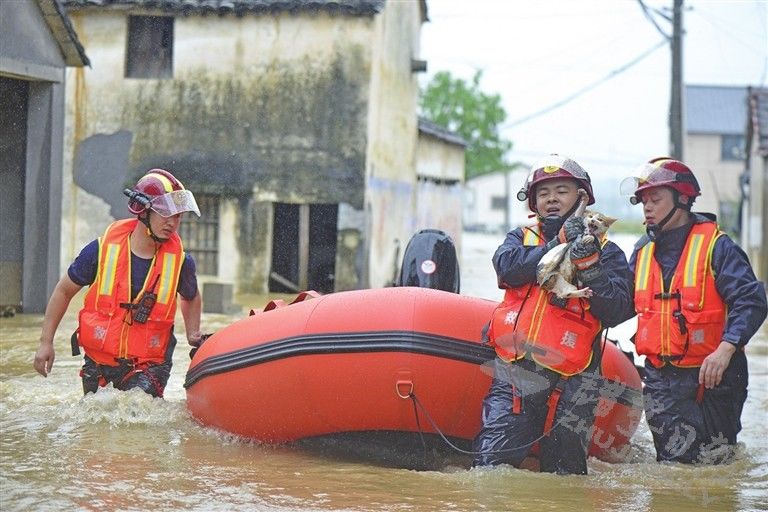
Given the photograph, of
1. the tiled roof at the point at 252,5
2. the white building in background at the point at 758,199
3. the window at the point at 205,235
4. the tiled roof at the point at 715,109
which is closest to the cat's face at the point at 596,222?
the tiled roof at the point at 252,5

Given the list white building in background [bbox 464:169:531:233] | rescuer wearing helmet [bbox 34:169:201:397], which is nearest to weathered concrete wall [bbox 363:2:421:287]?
rescuer wearing helmet [bbox 34:169:201:397]

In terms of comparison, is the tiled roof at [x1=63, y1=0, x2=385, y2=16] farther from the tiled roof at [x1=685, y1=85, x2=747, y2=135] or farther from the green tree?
the tiled roof at [x1=685, y1=85, x2=747, y2=135]

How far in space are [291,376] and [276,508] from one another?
47.2 inches

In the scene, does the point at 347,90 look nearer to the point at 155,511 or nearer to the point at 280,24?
the point at 280,24

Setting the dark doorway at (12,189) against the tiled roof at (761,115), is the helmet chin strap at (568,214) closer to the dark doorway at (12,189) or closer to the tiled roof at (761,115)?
the dark doorway at (12,189)

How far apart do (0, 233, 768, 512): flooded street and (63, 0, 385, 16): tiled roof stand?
511 inches

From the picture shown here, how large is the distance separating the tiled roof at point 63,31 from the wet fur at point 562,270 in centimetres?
955

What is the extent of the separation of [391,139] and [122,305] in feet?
52.9

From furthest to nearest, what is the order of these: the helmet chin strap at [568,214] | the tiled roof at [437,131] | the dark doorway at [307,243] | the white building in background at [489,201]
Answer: the white building in background at [489,201] < the tiled roof at [437,131] < the dark doorway at [307,243] < the helmet chin strap at [568,214]

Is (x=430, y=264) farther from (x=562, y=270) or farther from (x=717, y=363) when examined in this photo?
(x=562, y=270)

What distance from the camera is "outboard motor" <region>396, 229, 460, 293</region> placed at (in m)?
8.05

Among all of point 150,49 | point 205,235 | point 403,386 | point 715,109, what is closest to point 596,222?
point 403,386

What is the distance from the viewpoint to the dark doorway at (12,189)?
14.4m

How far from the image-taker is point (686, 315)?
21.6 feet
